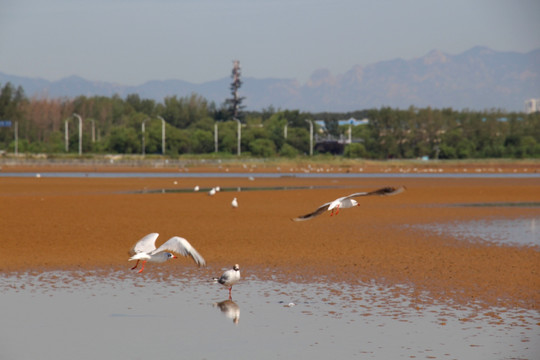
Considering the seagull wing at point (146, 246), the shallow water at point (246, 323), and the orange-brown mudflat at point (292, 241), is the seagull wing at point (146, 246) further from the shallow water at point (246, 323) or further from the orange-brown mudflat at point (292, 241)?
the orange-brown mudflat at point (292, 241)

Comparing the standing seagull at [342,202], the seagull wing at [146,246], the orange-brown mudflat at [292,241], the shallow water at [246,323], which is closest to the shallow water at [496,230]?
the orange-brown mudflat at [292,241]

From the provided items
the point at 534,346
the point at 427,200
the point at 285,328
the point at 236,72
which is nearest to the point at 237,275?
the point at 285,328

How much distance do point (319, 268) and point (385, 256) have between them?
2500 mm

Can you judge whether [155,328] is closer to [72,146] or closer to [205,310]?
[205,310]

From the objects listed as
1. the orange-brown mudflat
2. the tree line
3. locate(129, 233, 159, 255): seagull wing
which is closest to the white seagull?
locate(129, 233, 159, 255): seagull wing

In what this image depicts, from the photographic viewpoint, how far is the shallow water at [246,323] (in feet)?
35.3

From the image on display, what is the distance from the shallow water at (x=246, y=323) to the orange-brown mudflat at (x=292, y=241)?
5.21ft

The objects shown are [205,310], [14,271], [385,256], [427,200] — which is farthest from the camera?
[427,200]

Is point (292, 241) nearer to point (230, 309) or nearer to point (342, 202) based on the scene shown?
point (342, 202)

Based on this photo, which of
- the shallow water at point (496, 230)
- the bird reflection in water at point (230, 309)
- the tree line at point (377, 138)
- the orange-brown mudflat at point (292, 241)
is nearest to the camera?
the bird reflection in water at point (230, 309)

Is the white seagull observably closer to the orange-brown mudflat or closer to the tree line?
the orange-brown mudflat

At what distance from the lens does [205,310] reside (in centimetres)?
1333

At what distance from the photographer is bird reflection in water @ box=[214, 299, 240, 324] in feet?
42.0

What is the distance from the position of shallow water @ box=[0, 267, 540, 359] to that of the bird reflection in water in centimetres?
3
